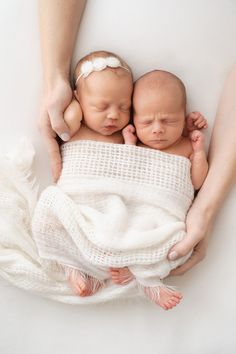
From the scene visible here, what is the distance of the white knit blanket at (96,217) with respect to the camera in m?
1.25

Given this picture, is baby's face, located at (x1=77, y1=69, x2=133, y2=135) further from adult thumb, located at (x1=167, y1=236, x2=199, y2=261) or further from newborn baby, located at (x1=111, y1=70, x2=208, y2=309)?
adult thumb, located at (x1=167, y1=236, x2=199, y2=261)

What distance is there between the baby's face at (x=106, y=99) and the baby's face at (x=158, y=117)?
3 cm

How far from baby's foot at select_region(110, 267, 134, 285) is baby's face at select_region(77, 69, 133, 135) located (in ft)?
1.12

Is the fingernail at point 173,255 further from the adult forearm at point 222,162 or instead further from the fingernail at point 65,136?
the fingernail at point 65,136

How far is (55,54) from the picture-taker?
134 cm

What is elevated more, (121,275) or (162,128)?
(162,128)

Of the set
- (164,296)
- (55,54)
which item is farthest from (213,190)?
(55,54)

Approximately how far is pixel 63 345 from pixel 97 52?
74cm

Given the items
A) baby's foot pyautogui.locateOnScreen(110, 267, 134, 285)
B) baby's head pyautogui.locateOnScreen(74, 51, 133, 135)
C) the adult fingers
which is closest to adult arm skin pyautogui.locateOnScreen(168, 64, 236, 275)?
baby's foot pyautogui.locateOnScreen(110, 267, 134, 285)

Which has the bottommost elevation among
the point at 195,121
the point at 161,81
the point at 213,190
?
the point at 213,190

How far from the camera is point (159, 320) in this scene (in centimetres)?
136

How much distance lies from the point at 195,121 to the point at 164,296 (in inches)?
17.9

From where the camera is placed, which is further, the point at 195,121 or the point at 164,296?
the point at 195,121

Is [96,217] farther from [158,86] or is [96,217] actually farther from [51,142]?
[158,86]
